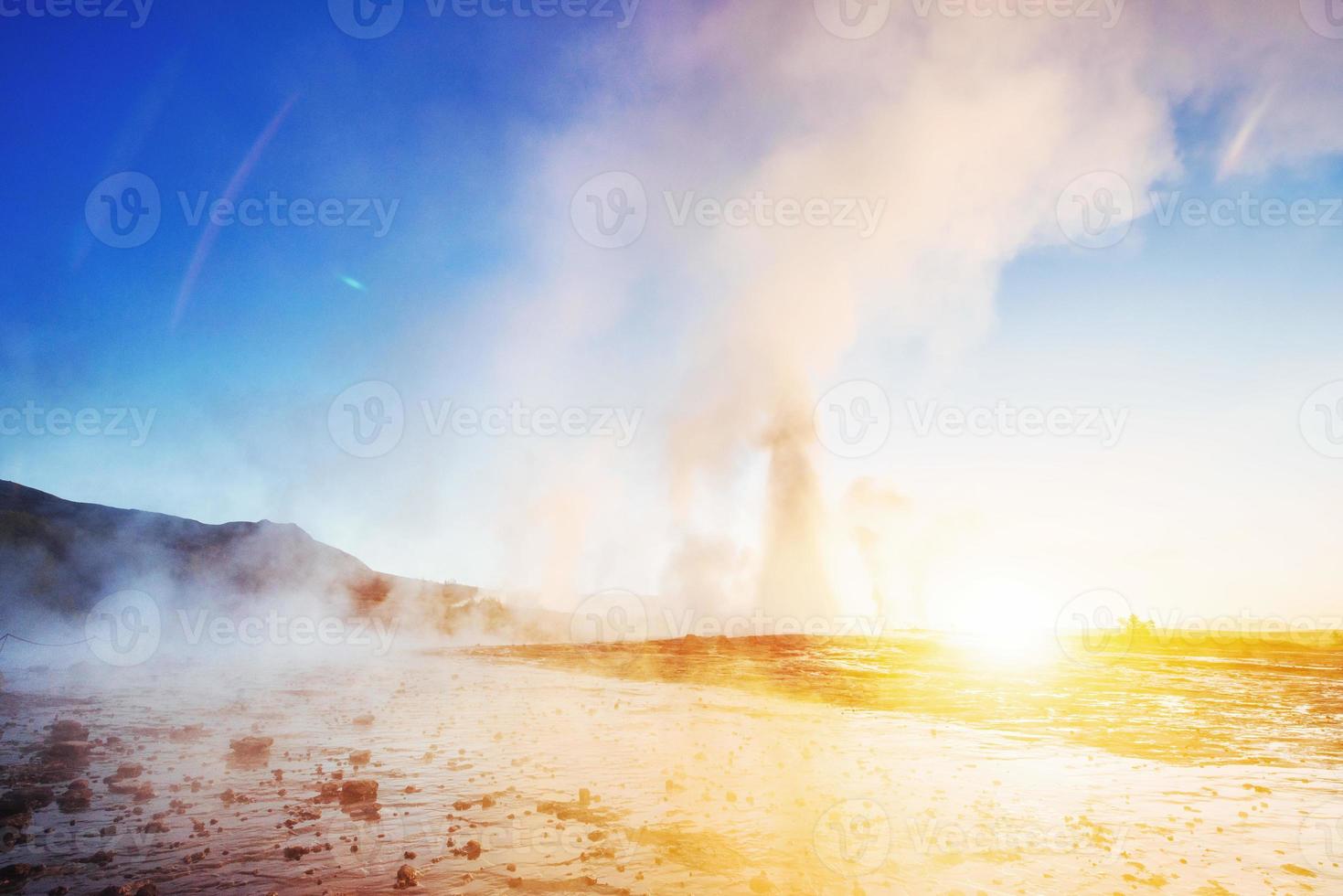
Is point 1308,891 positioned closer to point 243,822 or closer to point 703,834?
point 703,834

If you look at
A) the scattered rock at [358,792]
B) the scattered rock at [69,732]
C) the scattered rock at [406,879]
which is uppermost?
the scattered rock at [406,879]

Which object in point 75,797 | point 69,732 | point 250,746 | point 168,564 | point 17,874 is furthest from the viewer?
point 168,564

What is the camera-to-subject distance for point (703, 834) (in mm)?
9305

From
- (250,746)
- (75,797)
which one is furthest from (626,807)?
(250,746)

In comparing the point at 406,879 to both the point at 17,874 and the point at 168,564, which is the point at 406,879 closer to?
the point at 17,874

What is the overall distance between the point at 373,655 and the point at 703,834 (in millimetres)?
50641

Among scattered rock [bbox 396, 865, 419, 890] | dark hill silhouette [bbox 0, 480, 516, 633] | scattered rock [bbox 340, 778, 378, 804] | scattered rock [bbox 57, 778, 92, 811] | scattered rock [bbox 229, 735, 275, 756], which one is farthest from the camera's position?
dark hill silhouette [bbox 0, 480, 516, 633]

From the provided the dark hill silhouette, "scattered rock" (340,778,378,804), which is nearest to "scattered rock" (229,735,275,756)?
"scattered rock" (340,778,378,804)

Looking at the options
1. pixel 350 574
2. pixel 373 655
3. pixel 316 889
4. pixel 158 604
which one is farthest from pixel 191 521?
pixel 316 889

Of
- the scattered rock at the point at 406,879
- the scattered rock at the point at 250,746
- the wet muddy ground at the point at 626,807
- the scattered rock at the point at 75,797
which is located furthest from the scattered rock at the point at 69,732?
the scattered rock at the point at 406,879

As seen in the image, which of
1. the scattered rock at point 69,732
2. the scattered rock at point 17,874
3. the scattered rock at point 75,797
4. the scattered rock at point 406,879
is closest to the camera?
the scattered rock at point 17,874

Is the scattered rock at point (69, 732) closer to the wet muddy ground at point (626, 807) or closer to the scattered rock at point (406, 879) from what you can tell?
the wet muddy ground at point (626, 807)

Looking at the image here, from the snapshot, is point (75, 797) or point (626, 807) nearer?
point (75, 797)

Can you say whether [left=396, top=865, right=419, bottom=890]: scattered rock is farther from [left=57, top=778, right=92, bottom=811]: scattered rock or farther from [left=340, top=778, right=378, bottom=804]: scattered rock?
[left=57, top=778, right=92, bottom=811]: scattered rock
